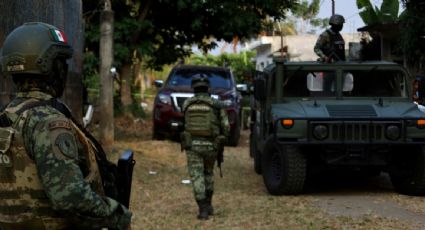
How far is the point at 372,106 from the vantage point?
7.78 m

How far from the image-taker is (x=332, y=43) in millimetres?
8656

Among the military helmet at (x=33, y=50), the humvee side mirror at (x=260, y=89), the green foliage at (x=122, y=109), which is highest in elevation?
the military helmet at (x=33, y=50)

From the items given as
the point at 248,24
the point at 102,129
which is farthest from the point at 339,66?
the point at 248,24

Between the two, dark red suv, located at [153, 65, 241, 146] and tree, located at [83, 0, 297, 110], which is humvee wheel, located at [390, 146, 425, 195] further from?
tree, located at [83, 0, 297, 110]

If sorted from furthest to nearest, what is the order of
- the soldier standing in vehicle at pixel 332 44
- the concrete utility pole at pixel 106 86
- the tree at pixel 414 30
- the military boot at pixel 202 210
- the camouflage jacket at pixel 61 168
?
the tree at pixel 414 30, the concrete utility pole at pixel 106 86, the soldier standing in vehicle at pixel 332 44, the military boot at pixel 202 210, the camouflage jacket at pixel 61 168

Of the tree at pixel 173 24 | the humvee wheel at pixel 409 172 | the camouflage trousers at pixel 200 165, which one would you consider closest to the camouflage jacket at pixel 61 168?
the camouflage trousers at pixel 200 165

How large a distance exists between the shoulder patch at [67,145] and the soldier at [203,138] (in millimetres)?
4344

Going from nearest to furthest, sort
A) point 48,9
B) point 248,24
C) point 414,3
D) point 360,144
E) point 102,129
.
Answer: point 48,9 < point 360,144 < point 102,129 < point 414,3 < point 248,24

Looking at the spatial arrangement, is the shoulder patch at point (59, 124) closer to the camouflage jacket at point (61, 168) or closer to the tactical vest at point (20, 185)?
the camouflage jacket at point (61, 168)

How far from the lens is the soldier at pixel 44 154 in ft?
7.31

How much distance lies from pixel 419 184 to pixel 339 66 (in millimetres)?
1779

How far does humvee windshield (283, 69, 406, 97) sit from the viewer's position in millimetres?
8312

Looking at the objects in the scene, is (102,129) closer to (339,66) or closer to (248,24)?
(339,66)

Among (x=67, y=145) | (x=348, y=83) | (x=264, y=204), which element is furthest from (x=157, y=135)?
(x=67, y=145)
